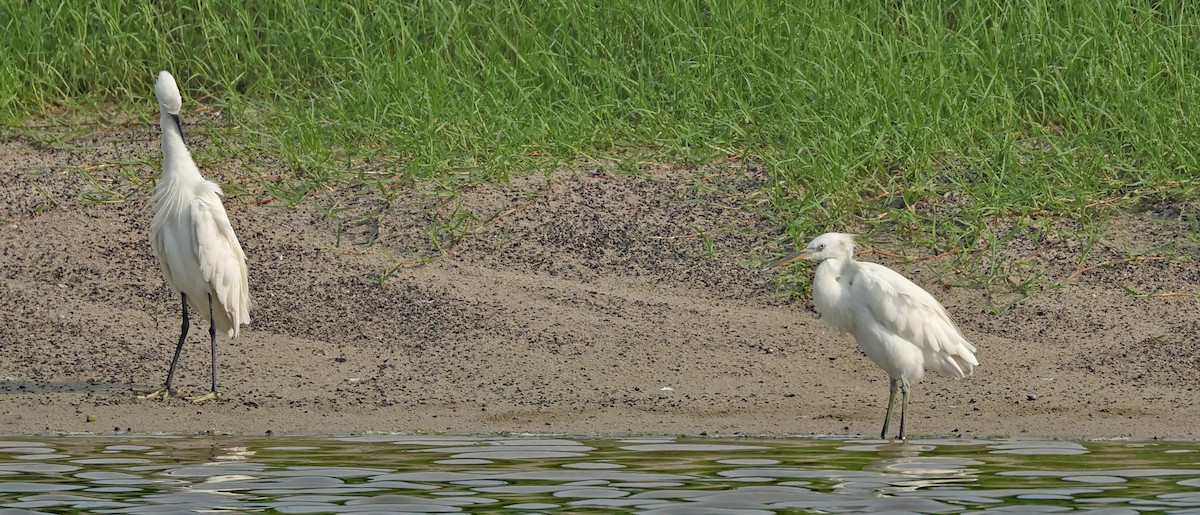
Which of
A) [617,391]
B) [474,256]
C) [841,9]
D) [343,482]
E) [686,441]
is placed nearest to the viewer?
[343,482]

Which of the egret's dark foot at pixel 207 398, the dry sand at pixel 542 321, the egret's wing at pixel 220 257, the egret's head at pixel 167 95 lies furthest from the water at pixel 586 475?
the egret's head at pixel 167 95

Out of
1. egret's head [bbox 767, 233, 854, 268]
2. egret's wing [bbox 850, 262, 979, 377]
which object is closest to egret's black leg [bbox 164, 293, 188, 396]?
egret's head [bbox 767, 233, 854, 268]

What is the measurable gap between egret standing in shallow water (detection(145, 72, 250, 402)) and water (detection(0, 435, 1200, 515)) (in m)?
0.97

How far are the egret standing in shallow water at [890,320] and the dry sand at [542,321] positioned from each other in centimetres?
21

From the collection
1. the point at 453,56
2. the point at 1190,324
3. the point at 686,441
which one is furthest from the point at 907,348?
the point at 453,56

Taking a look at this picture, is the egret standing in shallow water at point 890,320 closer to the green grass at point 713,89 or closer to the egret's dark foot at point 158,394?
the green grass at point 713,89

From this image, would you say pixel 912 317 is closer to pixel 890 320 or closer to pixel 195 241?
pixel 890 320

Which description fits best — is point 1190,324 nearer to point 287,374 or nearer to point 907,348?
point 907,348

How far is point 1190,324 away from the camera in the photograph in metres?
7.41

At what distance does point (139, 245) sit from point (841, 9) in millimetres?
3886

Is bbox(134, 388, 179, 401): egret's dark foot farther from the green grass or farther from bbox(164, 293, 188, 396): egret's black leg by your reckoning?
the green grass

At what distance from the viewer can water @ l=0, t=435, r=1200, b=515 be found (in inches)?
190

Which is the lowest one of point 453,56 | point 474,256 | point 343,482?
point 343,482

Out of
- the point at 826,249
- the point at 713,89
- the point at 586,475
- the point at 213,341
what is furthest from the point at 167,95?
the point at 713,89
